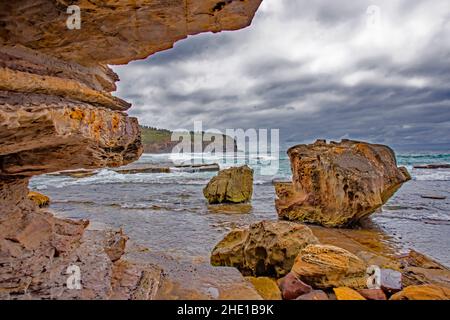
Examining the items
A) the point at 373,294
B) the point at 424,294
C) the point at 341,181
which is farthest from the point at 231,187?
the point at 424,294

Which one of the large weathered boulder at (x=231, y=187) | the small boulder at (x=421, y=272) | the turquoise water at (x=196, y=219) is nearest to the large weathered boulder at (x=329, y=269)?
the small boulder at (x=421, y=272)

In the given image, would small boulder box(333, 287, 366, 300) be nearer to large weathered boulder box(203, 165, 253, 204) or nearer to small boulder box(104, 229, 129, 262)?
small boulder box(104, 229, 129, 262)

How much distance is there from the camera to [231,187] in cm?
1402

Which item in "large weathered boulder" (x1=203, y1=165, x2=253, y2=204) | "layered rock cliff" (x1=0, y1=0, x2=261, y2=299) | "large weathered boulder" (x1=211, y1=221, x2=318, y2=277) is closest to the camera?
"layered rock cliff" (x1=0, y1=0, x2=261, y2=299)

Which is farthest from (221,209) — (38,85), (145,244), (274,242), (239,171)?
(38,85)

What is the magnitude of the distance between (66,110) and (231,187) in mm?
11531

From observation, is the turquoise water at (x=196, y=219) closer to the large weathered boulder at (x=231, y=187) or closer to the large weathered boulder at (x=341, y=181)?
the large weathered boulder at (x=231, y=187)

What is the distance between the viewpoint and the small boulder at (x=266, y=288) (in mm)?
3697

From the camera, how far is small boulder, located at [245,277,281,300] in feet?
12.1

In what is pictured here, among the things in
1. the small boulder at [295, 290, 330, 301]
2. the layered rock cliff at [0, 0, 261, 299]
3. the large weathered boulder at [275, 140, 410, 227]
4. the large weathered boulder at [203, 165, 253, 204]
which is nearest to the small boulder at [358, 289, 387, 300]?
the small boulder at [295, 290, 330, 301]

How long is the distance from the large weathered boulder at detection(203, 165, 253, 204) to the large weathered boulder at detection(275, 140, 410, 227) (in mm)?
3841

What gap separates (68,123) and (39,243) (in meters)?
1.50

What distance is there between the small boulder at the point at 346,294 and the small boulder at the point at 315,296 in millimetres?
147

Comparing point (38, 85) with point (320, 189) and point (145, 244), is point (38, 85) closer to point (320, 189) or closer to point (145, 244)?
point (145, 244)
